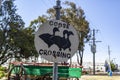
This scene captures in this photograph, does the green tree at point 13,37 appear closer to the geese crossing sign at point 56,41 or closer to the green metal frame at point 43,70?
the green metal frame at point 43,70

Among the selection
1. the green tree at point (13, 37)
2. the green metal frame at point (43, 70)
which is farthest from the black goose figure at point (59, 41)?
the green tree at point (13, 37)

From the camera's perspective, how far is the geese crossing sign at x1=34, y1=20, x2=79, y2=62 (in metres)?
3.49

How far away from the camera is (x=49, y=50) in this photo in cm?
352

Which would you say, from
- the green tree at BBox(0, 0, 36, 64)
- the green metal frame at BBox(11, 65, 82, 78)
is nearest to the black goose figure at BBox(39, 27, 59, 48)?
the green metal frame at BBox(11, 65, 82, 78)

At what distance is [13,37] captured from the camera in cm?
4059

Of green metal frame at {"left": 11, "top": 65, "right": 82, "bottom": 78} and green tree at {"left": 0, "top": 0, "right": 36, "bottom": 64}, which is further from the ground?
green tree at {"left": 0, "top": 0, "right": 36, "bottom": 64}

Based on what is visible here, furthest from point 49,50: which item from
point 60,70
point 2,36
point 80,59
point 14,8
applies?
point 80,59

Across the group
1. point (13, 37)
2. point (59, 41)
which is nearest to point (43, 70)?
point (59, 41)

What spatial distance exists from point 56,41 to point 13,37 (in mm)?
37434

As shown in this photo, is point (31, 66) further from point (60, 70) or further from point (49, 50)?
point (49, 50)

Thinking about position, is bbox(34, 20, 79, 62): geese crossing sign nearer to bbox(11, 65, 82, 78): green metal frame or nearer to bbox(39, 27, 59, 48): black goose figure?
bbox(39, 27, 59, 48): black goose figure

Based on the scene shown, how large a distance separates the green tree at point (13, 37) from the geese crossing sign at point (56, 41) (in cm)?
3670

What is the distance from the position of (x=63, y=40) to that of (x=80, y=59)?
152 feet

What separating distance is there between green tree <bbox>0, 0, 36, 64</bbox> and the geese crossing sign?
36.7 meters
